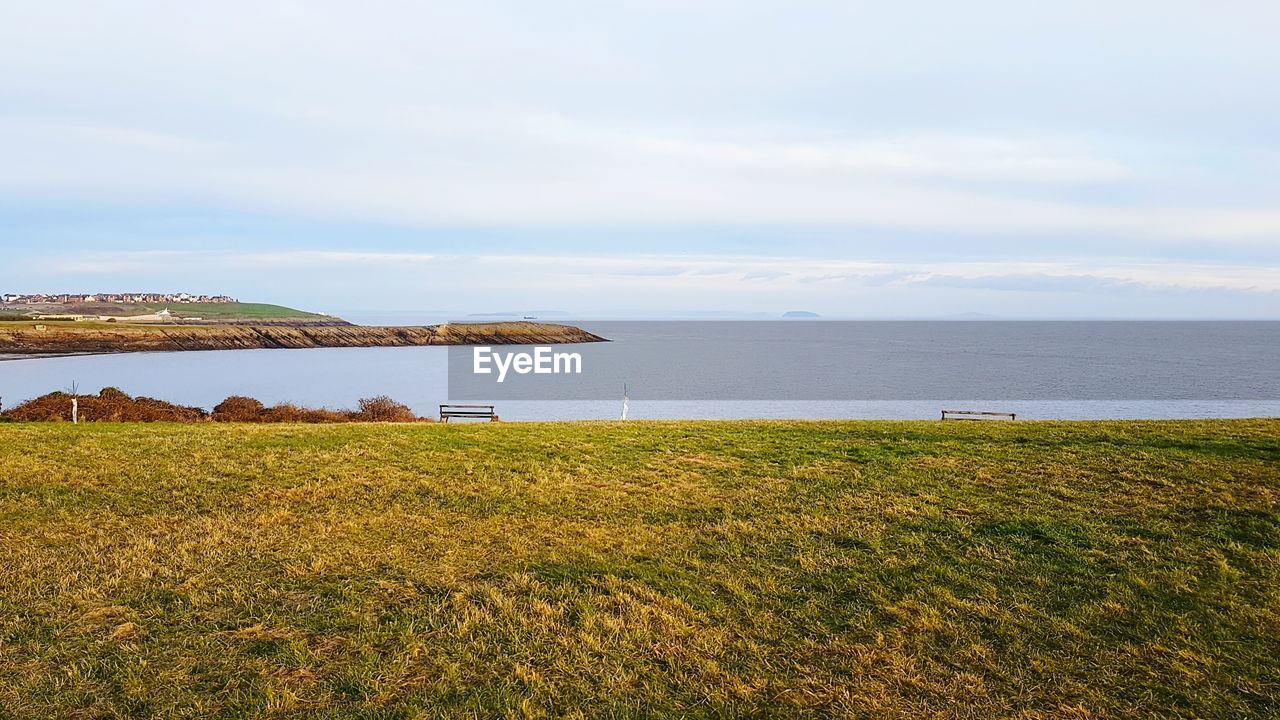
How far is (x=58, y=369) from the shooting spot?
247ft

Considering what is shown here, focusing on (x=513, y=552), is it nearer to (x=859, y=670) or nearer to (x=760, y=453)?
(x=859, y=670)

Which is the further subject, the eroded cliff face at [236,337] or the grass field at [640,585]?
the eroded cliff face at [236,337]

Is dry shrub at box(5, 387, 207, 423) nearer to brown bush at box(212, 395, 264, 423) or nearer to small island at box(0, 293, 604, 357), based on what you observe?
brown bush at box(212, 395, 264, 423)

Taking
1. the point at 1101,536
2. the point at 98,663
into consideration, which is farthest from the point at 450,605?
the point at 1101,536

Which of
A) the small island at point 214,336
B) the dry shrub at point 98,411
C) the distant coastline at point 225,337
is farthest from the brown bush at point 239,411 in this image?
the small island at point 214,336

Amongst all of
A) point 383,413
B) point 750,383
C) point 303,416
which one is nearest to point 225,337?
point 750,383

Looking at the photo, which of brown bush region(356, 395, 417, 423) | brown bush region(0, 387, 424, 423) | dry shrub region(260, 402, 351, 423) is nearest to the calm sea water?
brown bush region(356, 395, 417, 423)

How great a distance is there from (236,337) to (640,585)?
151 meters

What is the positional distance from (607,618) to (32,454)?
47.1ft

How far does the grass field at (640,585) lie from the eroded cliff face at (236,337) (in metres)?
120

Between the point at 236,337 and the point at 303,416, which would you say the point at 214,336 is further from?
the point at 303,416

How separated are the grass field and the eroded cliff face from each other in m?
120

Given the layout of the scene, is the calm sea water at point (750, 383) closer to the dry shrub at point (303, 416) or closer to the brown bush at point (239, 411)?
the brown bush at point (239, 411)

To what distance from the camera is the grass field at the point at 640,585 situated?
541 cm
